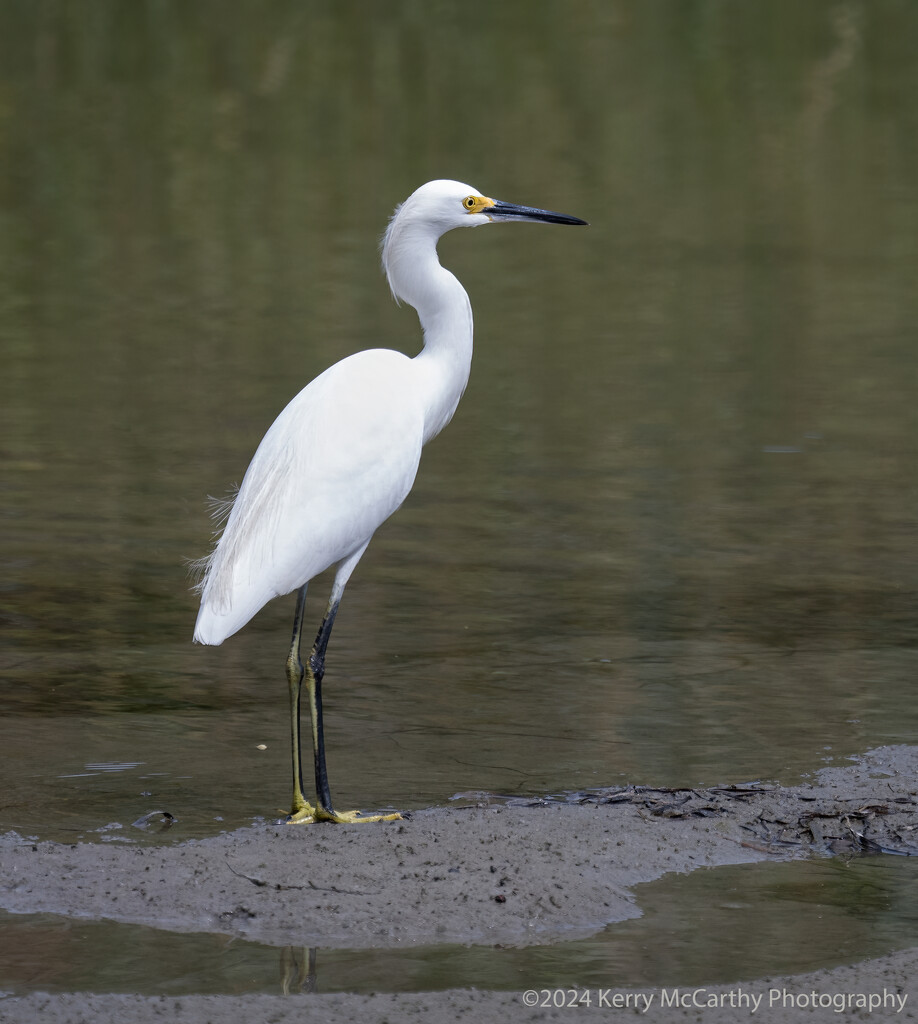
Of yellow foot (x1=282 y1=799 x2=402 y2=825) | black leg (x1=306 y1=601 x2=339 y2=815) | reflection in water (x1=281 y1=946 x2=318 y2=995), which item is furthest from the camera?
black leg (x1=306 y1=601 x2=339 y2=815)

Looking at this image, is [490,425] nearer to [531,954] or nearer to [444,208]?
[444,208]

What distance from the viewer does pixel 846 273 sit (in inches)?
595

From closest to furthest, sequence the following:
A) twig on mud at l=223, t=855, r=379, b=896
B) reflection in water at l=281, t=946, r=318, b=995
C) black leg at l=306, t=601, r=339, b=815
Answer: reflection in water at l=281, t=946, r=318, b=995
twig on mud at l=223, t=855, r=379, b=896
black leg at l=306, t=601, r=339, b=815

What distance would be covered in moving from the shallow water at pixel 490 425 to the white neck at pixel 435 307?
3.65 ft

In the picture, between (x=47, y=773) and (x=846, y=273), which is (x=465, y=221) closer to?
(x=47, y=773)

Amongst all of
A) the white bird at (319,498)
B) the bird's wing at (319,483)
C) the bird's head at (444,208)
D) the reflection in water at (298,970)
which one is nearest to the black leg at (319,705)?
the white bird at (319,498)

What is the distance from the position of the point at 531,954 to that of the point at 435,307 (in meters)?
2.28

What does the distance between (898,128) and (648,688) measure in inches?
693

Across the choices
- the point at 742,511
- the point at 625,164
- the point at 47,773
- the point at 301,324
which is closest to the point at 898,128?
the point at 625,164

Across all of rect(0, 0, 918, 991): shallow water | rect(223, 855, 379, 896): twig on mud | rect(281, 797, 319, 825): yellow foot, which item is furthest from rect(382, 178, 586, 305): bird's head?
rect(223, 855, 379, 896): twig on mud

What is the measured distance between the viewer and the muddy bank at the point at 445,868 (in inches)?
173

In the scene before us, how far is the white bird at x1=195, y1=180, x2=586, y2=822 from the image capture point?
517cm

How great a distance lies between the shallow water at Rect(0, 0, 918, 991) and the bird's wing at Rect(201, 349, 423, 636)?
67 centimetres

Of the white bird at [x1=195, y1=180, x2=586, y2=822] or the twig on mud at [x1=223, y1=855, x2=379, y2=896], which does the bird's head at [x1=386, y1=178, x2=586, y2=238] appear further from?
the twig on mud at [x1=223, y1=855, x2=379, y2=896]
